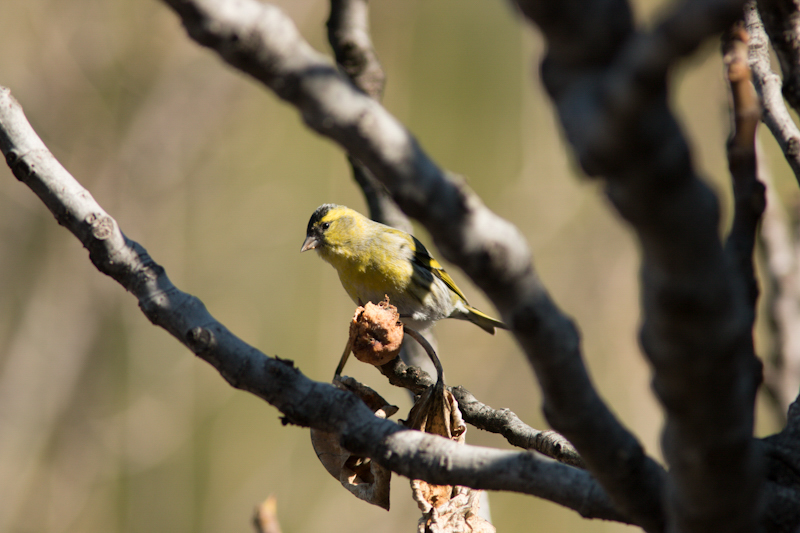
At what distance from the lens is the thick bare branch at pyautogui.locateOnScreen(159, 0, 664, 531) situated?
0.52 metres

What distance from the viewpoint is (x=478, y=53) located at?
18.1 feet

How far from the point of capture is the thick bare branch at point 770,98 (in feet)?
3.71

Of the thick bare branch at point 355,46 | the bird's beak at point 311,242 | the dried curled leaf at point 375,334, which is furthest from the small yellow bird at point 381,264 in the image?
the dried curled leaf at point 375,334

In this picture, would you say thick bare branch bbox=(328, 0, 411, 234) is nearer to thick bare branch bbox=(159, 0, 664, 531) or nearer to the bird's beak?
the bird's beak

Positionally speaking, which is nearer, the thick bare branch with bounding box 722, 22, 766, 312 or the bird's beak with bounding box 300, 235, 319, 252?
the thick bare branch with bounding box 722, 22, 766, 312

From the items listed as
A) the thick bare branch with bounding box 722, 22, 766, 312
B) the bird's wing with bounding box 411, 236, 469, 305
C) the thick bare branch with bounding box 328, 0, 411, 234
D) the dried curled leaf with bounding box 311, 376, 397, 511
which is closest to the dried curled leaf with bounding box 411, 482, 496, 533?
the dried curled leaf with bounding box 311, 376, 397, 511

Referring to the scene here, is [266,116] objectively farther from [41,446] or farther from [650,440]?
[650,440]

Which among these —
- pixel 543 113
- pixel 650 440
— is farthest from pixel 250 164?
pixel 650 440

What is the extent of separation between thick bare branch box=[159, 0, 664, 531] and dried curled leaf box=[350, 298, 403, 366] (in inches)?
24.3

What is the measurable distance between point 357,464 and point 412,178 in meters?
0.77

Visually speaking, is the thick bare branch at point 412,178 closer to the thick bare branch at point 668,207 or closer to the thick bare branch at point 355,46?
the thick bare branch at point 668,207

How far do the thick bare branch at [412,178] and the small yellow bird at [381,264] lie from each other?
1.84 m

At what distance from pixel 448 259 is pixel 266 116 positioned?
542cm

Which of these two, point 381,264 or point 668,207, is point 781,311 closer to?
point 381,264
